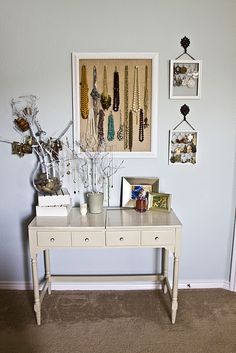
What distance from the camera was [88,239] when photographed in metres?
1.80

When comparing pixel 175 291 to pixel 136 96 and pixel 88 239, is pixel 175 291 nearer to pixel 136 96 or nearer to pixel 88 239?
pixel 88 239

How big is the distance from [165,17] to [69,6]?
2.22ft

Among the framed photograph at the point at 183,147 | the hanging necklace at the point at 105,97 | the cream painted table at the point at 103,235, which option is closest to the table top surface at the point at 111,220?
the cream painted table at the point at 103,235

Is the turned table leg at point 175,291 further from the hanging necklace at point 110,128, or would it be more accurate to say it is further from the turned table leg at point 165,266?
the hanging necklace at point 110,128

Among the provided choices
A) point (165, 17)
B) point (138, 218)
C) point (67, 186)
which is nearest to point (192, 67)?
point (165, 17)

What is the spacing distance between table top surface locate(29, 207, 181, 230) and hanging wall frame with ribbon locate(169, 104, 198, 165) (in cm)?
41

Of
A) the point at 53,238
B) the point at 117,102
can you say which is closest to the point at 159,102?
the point at 117,102

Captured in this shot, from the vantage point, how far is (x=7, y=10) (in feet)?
6.39

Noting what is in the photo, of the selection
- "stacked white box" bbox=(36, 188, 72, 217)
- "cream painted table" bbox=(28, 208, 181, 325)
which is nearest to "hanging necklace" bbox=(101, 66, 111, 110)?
"stacked white box" bbox=(36, 188, 72, 217)

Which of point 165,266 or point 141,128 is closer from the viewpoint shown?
point 141,128

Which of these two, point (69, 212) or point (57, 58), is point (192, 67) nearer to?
point (57, 58)

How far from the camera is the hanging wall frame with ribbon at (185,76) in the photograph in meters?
1.99

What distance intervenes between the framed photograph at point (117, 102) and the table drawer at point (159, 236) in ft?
1.98

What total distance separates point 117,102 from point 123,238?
3.22 feet
